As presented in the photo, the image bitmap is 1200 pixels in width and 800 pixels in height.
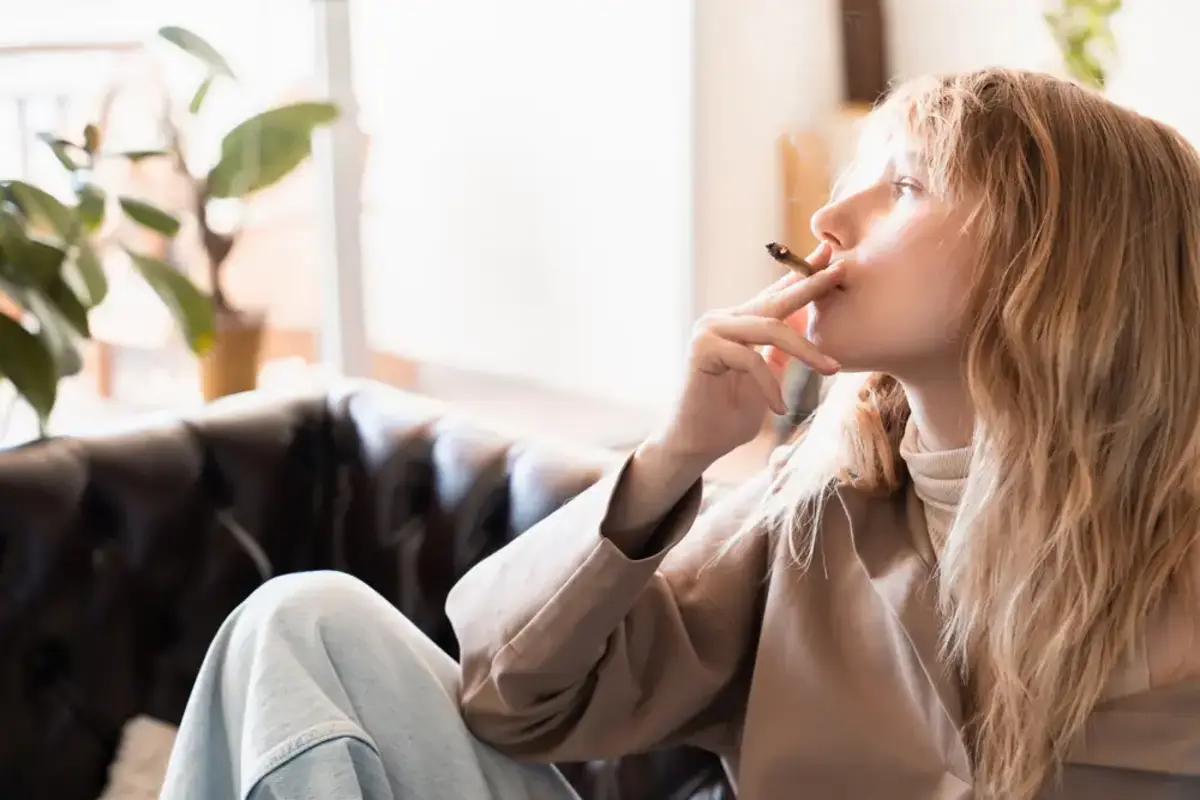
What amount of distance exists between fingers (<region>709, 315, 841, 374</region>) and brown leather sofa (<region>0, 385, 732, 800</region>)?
0.41 m

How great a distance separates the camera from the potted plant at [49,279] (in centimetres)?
137

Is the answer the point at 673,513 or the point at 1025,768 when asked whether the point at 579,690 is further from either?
the point at 1025,768

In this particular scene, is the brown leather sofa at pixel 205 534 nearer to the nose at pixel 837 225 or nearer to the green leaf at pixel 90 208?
the green leaf at pixel 90 208

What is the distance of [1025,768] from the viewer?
84 centimetres

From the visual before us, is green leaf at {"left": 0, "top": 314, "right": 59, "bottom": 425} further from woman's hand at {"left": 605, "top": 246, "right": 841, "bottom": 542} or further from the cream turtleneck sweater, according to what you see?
the cream turtleneck sweater

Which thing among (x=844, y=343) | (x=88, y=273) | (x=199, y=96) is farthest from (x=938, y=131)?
(x=199, y=96)

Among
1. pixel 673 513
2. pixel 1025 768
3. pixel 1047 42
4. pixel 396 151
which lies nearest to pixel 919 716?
pixel 1025 768

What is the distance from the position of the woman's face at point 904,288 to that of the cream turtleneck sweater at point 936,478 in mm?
75

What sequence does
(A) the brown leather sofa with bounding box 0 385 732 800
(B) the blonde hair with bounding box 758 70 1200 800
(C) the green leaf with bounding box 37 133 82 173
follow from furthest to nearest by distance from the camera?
(C) the green leaf with bounding box 37 133 82 173 → (A) the brown leather sofa with bounding box 0 385 732 800 → (B) the blonde hair with bounding box 758 70 1200 800

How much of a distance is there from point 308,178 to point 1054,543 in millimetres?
1703

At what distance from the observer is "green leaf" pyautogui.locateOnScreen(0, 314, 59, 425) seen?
1364mm

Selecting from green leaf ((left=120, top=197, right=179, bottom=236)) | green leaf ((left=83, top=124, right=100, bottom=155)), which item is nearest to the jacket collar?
green leaf ((left=120, top=197, right=179, bottom=236))

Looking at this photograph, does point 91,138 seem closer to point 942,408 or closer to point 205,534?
point 205,534

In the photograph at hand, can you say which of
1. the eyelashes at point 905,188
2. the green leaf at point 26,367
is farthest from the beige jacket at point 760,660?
the green leaf at point 26,367
